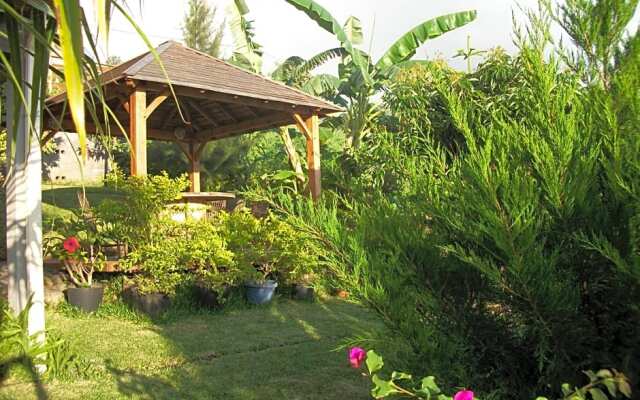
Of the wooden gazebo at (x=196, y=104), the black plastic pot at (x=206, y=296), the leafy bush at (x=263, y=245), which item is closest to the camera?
the black plastic pot at (x=206, y=296)

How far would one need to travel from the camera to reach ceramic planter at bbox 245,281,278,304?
867 centimetres

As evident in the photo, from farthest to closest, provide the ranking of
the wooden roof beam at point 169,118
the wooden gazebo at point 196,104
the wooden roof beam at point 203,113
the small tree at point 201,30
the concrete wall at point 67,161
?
the small tree at point 201,30 < the concrete wall at point 67,161 < the wooden roof beam at point 169,118 < the wooden roof beam at point 203,113 < the wooden gazebo at point 196,104

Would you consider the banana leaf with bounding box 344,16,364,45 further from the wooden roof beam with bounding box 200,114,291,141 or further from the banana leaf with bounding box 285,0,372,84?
the wooden roof beam with bounding box 200,114,291,141

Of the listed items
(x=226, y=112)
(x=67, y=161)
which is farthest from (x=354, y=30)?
(x=67, y=161)

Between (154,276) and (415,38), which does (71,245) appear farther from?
(415,38)

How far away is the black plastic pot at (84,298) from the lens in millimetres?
7695

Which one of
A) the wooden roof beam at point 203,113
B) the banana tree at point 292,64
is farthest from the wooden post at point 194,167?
the banana tree at point 292,64

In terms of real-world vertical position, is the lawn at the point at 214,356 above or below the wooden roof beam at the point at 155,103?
below

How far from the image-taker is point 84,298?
7.70 metres

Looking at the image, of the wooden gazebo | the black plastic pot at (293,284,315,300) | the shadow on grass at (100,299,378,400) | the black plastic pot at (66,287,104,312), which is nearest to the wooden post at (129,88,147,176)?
the wooden gazebo

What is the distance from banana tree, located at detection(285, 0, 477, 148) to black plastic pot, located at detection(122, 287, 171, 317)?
7.24 meters

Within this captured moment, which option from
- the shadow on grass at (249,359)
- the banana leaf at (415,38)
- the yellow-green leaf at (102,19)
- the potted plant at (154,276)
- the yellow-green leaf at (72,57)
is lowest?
the shadow on grass at (249,359)

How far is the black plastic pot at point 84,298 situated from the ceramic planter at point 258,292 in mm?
2120

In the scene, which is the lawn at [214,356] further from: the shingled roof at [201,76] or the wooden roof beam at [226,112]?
the wooden roof beam at [226,112]
